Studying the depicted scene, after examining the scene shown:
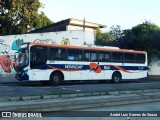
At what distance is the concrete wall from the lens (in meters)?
34.9

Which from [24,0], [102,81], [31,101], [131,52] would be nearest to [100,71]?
[102,81]

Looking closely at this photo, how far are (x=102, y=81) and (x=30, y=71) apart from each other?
7.96 m

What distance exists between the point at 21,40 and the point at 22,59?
1422cm

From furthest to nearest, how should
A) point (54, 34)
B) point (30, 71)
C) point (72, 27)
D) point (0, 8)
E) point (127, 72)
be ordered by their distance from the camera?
point (72, 27)
point (0, 8)
point (54, 34)
point (127, 72)
point (30, 71)

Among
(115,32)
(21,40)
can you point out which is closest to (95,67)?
(21,40)

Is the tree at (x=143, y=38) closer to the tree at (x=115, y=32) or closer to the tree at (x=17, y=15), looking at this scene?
the tree at (x=115, y=32)

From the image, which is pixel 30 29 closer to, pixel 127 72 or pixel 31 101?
pixel 127 72

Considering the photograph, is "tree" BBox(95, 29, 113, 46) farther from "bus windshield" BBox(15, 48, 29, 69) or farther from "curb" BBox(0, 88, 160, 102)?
"curb" BBox(0, 88, 160, 102)

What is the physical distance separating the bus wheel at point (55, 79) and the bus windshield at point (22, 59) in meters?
2.11

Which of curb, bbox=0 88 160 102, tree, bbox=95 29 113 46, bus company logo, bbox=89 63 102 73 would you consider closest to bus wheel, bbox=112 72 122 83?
bus company logo, bbox=89 63 102 73

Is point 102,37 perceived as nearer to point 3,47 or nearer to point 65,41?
point 65,41

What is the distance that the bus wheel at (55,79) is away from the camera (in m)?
21.9

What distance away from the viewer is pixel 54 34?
36.9 metres

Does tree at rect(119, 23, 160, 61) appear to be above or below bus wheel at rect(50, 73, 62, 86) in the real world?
above
